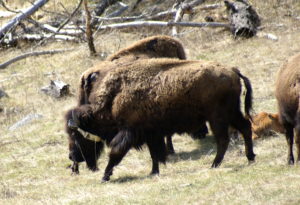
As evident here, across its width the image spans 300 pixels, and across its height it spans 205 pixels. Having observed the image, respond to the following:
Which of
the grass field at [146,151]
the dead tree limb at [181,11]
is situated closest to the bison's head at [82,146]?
the grass field at [146,151]

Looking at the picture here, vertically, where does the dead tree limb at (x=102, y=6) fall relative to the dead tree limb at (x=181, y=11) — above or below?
above

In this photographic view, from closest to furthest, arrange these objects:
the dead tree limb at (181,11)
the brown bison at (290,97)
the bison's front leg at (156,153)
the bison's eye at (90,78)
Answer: the brown bison at (290,97) → the bison's front leg at (156,153) → the bison's eye at (90,78) → the dead tree limb at (181,11)

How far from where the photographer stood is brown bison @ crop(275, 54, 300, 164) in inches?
324

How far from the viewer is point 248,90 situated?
9.12 m

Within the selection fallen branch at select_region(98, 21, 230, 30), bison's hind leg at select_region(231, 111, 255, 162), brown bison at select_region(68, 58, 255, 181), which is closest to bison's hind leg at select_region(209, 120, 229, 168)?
brown bison at select_region(68, 58, 255, 181)

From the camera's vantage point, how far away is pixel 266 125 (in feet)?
35.7


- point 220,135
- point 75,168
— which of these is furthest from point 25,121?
point 220,135

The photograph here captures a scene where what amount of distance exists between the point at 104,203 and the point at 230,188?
55.5 inches

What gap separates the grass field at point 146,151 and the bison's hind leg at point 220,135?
0.82 feet

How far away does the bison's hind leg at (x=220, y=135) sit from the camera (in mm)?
8727

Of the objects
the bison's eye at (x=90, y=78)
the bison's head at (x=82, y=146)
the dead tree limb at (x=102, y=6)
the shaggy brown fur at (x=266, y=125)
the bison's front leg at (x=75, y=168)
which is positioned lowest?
the shaggy brown fur at (x=266, y=125)

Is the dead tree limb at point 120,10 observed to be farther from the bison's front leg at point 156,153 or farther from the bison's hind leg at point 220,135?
the bison's hind leg at point 220,135

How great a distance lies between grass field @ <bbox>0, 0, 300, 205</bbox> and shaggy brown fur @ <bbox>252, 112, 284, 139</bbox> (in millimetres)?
141

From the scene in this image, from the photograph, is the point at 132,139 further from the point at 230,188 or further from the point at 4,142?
the point at 4,142
